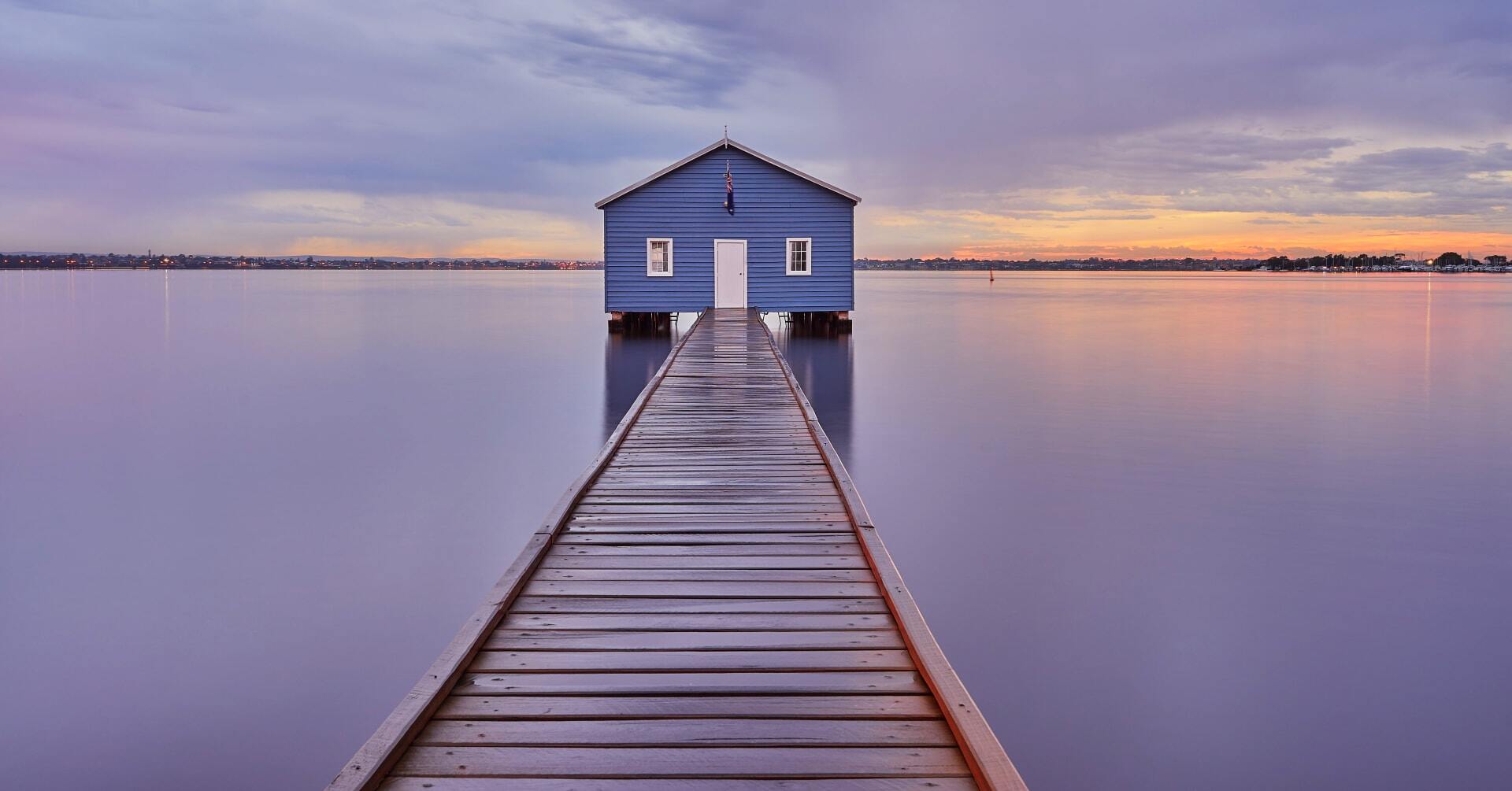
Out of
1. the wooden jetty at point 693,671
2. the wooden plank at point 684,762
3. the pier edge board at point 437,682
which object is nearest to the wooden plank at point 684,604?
the wooden jetty at point 693,671

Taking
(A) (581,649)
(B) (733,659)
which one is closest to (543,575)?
(A) (581,649)

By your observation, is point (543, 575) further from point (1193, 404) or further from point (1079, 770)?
point (1193, 404)

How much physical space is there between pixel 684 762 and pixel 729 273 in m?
23.8

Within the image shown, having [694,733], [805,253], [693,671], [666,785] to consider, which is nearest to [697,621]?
[693,671]

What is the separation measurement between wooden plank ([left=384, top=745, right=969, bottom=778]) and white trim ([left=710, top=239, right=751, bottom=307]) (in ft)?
77.4

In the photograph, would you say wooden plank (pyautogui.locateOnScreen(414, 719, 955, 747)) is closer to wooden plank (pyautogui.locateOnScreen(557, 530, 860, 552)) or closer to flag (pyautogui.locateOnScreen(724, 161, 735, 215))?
wooden plank (pyautogui.locateOnScreen(557, 530, 860, 552))

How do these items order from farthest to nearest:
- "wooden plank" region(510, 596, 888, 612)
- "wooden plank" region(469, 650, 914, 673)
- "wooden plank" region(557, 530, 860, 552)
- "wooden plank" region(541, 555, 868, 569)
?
"wooden plank" region(557, 530, 860, 552)
"wooden plank" region(541, 555, 868, 569)
"wooden plank" region(510, 596, 888, 612)
"wooden plank" region(469, 650, 914, 673)

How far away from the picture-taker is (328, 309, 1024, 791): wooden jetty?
11.1ft

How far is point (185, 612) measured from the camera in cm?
714

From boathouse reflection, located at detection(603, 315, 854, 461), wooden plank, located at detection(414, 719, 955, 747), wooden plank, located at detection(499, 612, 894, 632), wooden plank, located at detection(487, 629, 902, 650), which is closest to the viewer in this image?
wooden plank, located at detection(414, 719, 955, 747)

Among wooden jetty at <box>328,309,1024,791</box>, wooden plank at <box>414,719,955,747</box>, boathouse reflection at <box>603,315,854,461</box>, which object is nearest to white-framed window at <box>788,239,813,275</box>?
boathouse reflection at <box>603,315,854,461</box>

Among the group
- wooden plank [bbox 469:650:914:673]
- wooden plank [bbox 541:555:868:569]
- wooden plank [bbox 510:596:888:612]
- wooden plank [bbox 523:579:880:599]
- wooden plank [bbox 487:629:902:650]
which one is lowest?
wooden plank [bbox 469:650:914:673]

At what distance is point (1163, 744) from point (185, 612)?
250 inches

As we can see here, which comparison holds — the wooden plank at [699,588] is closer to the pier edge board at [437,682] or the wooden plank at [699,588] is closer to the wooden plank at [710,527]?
the pier edge board at [437,682]
